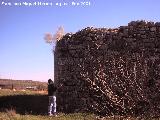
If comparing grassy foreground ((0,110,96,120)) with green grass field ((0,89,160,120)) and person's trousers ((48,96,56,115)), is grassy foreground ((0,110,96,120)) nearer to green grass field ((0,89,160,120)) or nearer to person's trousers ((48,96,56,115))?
green grass field ((0,89,160,120))

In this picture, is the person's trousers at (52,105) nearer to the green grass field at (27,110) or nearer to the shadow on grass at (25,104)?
the green grass field at (27,110)

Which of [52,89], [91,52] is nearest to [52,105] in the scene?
[52,89]

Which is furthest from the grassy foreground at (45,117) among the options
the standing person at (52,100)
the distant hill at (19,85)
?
the distant hill at (19,85)

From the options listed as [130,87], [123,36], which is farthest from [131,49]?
[130,87]

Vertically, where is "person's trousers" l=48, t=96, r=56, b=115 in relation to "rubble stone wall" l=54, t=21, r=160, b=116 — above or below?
below

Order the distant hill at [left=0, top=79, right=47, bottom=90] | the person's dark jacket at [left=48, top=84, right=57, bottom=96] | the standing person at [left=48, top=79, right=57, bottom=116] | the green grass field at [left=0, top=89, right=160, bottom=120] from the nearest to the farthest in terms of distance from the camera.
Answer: the green grass field at [left=0, top=89, right=160, bottom=120]
the standing person at [left=48, top=79, right=57, bottom=116]
the person's dark jacket at [left=48, top=84, right=57, bottom=96]
the distant hill at [left=0, top=79, right=47, bottom=90]

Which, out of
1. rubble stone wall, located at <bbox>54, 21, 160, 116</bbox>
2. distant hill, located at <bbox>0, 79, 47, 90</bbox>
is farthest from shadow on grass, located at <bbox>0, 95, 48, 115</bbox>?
distant hill, located at <bbox>0, 79, 47, 90</bbox>

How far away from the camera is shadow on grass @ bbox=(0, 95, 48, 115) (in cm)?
1349

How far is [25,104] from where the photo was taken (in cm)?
1530

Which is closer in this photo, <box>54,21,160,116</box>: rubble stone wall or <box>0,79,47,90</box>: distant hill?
<box>54,21,160,116</box>: rubble stone wall

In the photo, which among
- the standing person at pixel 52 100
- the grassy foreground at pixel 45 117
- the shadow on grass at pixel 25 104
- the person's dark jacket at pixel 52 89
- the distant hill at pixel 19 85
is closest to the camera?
the grassy foreground at pixel 45 117

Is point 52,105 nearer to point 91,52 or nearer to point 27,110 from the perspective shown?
point 27,110

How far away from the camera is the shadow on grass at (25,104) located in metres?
13.5

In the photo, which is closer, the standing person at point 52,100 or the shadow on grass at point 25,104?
the standing person at point 52,100
